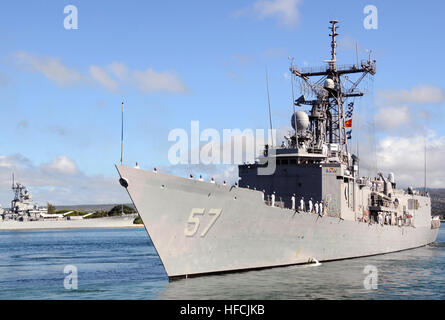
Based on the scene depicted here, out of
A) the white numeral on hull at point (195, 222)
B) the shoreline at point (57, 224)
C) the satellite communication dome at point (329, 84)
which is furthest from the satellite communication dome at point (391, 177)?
the shoreline at point (57, 224)

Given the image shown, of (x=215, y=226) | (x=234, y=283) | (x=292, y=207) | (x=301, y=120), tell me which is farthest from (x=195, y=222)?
(x=301, y=120)

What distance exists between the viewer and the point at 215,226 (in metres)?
18.0

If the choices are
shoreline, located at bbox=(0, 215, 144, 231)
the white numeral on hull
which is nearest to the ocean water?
the white numeral on hull

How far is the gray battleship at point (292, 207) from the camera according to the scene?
17.1 m

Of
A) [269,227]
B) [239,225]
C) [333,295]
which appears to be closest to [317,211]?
[269,227]

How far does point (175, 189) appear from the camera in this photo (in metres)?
17.0

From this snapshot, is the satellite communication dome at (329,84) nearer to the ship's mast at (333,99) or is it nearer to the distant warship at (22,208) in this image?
the ship's mast at (333,99)

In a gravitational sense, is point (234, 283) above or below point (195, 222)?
below

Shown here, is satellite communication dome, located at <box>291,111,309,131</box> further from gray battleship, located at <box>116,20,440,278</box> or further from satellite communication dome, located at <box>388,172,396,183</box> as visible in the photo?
satellite communication dome, located at <box>388,172,396,183</box>

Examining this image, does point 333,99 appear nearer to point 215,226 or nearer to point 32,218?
point 215,226

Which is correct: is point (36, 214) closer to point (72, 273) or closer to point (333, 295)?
point (72, 273)

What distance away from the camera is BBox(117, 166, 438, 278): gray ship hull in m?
16.7

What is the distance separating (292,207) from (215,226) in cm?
553

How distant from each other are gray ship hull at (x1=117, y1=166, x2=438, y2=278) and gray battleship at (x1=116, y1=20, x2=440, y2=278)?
0.03 metres
